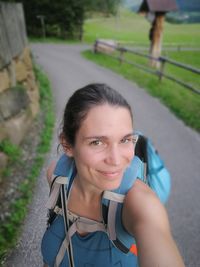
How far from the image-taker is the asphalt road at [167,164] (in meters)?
2.22

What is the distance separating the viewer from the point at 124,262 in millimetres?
1248

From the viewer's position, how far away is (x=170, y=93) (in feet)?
23.7

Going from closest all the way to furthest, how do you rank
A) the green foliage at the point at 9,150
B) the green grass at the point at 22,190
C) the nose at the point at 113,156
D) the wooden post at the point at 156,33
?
the nose at the point at 113,156 → the green grass at the point at 22,190 → the green foliage at the point at 9,150 → the wooden post at the point at 156,33

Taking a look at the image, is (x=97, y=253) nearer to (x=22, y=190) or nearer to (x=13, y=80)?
(x=22, y=190)

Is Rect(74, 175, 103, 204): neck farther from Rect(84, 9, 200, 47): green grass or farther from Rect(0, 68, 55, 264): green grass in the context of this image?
Rect(84, 9, 200, 47): green grass

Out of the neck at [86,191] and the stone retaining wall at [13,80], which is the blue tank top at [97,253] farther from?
the stone retaining wall at [13,80]

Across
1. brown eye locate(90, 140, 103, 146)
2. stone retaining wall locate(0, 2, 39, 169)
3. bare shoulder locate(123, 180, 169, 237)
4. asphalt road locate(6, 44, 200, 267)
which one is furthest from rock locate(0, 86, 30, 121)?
bare shoulder locate(123, 180, 169, 237)

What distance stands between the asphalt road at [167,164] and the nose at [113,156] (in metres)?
1.15

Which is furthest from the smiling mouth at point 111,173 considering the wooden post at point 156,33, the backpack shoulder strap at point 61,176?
the wooden post at point 156,33

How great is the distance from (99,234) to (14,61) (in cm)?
412

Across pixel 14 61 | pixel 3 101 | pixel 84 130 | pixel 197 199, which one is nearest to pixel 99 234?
pixel 84 130

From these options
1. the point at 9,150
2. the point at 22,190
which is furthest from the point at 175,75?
the point at 22,190

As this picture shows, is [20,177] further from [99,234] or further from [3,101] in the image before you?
[99,234]

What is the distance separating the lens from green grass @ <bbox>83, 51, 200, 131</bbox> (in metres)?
5.77
